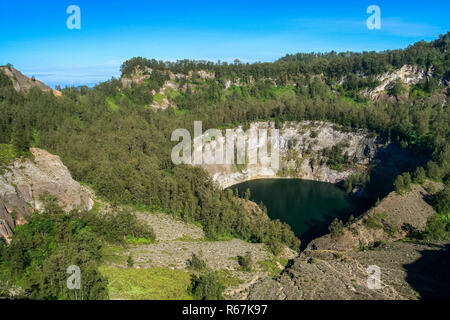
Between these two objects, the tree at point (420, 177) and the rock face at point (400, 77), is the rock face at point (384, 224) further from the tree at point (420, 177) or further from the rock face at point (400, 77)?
the rock face at point (400, 77)

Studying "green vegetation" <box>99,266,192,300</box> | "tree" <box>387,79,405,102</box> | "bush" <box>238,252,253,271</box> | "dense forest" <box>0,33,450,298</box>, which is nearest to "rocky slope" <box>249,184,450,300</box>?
"bush" <box>238,252,253,271</box>

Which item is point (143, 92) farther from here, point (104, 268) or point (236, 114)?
point (104, 268)

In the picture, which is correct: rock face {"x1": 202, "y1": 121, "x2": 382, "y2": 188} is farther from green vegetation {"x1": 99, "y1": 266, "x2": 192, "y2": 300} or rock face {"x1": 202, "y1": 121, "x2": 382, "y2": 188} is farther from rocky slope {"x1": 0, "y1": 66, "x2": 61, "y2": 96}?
rocky slope {"x1": 0, "y1": 66, "x2": 61, "y2": 96}

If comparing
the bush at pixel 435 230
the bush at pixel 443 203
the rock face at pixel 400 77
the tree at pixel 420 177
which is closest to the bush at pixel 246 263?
the bush at pixel 435 230

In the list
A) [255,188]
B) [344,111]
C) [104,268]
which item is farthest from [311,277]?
[344,111]

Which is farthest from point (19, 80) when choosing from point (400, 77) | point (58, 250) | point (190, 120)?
point (400, 77)

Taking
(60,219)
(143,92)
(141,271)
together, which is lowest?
(141,271)
